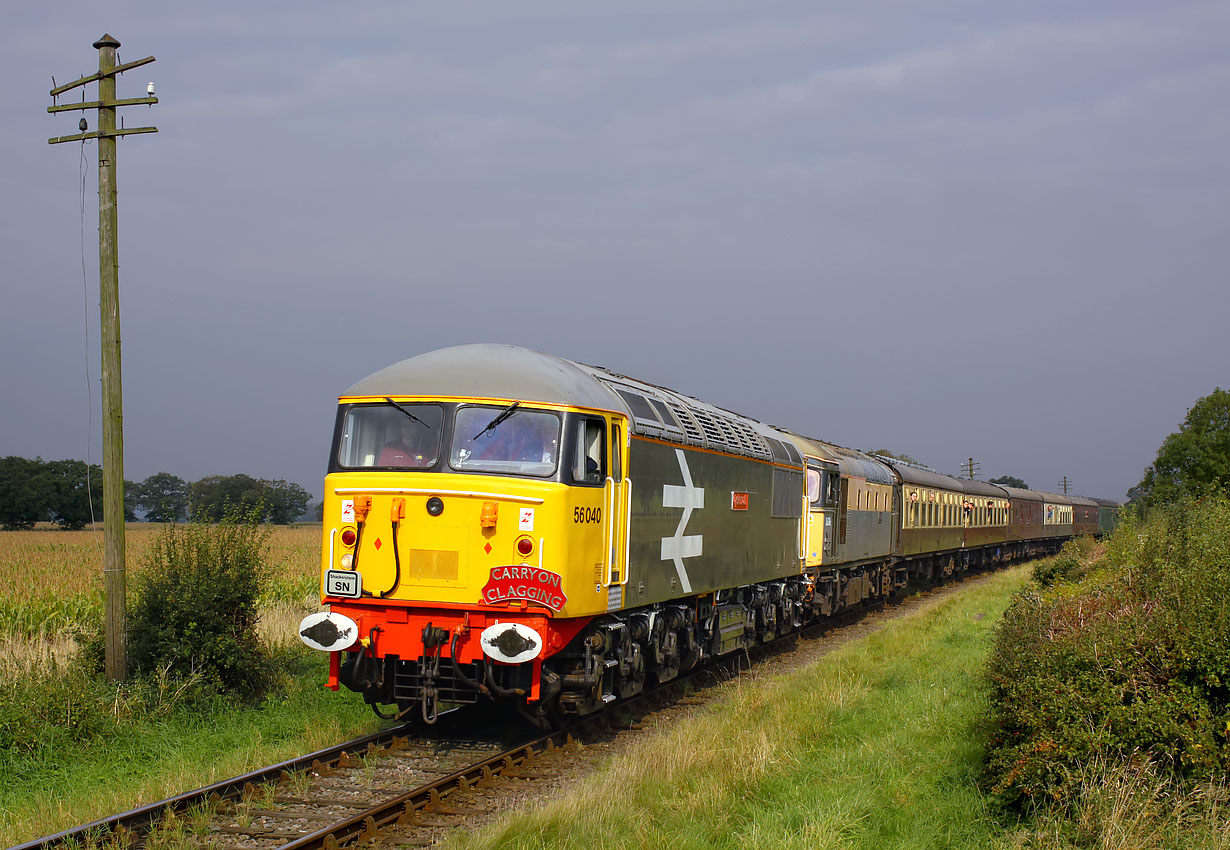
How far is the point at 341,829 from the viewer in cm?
711

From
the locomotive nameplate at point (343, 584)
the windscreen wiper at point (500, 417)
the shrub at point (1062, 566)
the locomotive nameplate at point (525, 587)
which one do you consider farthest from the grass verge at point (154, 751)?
the shrub at point (1062, 566)

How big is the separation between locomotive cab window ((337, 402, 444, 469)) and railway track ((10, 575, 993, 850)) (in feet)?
8.49

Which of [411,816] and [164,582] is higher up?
[164,582]

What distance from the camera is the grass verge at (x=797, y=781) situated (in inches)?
268

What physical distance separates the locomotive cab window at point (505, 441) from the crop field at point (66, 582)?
4.31 metres

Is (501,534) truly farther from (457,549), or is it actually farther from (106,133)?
(106,133)

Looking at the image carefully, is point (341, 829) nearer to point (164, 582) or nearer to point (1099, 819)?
point (1099, 819)

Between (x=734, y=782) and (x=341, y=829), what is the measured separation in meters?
2.96

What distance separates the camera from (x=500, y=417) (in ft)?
30.9

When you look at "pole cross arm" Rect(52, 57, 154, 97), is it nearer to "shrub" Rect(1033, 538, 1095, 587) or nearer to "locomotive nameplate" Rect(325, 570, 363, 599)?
"locomotive nameplate" Rect(325, 570, 363, 599)

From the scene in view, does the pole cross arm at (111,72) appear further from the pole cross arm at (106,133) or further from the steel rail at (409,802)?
the steel rail at (409,802)

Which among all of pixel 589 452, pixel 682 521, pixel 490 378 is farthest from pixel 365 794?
pixel 682 521

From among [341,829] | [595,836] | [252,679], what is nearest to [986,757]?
[595,836]

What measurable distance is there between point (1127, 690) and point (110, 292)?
10.5 meters
